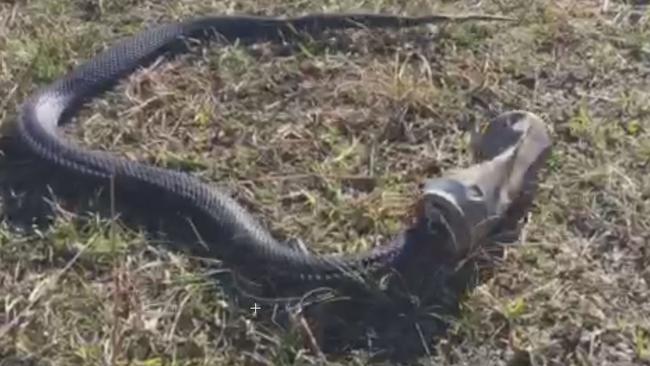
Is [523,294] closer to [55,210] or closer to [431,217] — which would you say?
[431,217]

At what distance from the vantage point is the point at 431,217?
3.41 m

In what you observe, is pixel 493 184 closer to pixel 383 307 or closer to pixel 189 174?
pixel 383 307

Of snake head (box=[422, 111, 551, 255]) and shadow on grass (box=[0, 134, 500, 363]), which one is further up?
snake head (box=[422, 111, 551, 255])

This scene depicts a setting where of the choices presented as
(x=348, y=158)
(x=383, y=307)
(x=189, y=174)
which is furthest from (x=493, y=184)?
Answer: (x=189, y=174)

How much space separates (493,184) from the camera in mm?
3467

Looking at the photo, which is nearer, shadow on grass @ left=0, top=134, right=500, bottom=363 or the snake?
shadow on grass @ left=0, top=134, right=500, bottom=363

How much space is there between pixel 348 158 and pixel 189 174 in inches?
16.4

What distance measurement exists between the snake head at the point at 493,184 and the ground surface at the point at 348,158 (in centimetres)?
9

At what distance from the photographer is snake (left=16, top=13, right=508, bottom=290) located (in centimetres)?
344

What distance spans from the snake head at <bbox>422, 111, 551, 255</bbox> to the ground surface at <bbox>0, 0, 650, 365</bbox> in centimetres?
9

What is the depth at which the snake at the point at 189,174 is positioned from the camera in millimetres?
3436

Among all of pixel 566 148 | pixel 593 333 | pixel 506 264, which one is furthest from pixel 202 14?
pixel 593 333

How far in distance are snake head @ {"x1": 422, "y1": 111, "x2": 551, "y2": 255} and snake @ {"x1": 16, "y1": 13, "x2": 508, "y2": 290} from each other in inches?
2.3

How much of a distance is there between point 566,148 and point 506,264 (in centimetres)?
60
